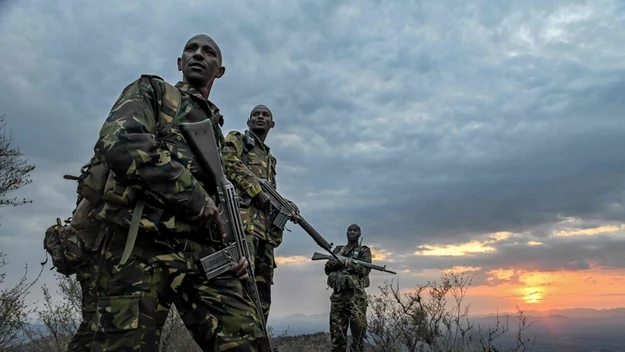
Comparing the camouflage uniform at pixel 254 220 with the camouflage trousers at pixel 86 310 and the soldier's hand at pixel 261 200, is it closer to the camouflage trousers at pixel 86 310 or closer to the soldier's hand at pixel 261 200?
the soldier's hand at pixel 261 200

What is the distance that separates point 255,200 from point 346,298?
4.46m

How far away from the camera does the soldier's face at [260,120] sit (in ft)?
20.3

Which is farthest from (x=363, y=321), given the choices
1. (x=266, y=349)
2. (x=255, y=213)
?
(x=266, y=349)

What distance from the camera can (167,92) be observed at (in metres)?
2.68

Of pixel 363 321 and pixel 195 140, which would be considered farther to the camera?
pixel 363 321

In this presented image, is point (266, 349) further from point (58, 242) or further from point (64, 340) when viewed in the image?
point (64, 340)

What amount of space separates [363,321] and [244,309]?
4.80 metres

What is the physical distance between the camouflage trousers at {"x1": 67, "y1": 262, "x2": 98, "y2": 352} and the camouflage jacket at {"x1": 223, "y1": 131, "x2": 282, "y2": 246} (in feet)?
4.95

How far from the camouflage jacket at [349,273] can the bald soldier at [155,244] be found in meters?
6.50

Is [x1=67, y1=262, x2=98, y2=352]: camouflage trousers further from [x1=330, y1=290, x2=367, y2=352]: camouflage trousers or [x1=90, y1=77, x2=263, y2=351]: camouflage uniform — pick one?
[x1=330, y1=290, x2=367, y2=352]: camouflage trousers

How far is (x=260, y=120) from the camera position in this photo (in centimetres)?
620

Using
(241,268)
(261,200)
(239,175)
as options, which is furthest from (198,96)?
(261,200)

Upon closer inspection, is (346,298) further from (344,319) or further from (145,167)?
(145,167)

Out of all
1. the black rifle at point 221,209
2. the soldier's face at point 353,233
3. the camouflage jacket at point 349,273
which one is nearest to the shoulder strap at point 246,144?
the black rifle at point 221,209
